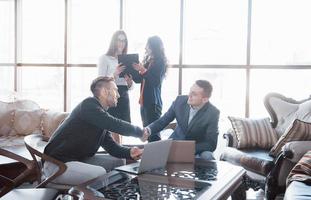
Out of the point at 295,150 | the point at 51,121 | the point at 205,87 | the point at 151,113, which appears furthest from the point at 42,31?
the point at 295,150

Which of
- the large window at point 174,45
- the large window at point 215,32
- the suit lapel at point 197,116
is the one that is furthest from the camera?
the large window at point 215,32

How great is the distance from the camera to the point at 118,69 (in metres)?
3.96

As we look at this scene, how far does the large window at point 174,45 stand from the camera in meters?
4.67

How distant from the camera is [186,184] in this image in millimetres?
2055

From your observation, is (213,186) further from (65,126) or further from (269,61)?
(269,61)

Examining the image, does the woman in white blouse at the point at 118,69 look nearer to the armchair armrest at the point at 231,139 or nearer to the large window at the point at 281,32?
the armchair armrest at the point at 231,139

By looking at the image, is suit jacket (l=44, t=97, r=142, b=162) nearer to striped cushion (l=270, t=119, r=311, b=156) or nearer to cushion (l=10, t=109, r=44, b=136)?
striped cushion (l=270, t=119, r=311, b=156)

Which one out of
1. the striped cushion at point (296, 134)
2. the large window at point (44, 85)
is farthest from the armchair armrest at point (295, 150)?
the large window at point (44, 85)

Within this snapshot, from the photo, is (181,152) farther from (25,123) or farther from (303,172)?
(25,123)

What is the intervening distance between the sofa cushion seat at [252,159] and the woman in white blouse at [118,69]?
1119mm

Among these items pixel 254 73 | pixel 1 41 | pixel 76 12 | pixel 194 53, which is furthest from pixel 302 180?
pixel 1 41

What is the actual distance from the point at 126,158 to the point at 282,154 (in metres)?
1.35

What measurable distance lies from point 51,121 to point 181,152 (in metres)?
2.42

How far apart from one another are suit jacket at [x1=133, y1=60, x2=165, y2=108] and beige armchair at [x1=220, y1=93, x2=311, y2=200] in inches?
36.6
